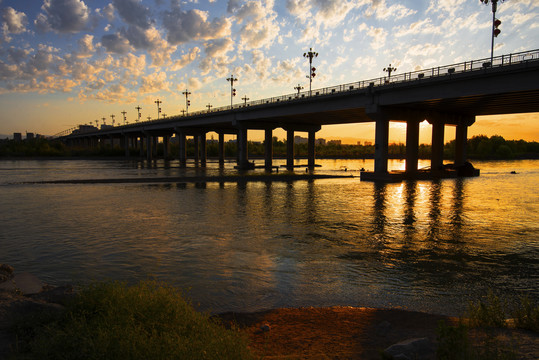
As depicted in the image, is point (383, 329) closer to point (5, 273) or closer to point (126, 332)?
point (126, 332)

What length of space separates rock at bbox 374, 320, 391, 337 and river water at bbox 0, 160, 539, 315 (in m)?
1.28

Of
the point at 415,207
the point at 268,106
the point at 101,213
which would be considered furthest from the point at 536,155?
the point at 101,213

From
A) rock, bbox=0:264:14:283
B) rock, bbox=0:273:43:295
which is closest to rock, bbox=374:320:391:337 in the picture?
rock, bbox=0:273:43:295

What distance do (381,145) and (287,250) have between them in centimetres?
4046

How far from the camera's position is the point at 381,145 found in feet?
163

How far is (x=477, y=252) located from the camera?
1269 cm

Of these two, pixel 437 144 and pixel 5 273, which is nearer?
pixel 5 273

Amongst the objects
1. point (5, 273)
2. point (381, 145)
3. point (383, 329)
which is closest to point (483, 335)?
point (383, 329)

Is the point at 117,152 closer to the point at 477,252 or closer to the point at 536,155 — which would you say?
the point at 477,252

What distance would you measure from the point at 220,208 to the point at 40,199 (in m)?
14.3

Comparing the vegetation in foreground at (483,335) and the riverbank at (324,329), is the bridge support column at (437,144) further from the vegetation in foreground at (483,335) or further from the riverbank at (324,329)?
the riverbank at (324,329)

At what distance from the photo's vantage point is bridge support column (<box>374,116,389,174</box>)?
48594mm

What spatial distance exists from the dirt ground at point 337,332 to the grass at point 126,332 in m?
0.75

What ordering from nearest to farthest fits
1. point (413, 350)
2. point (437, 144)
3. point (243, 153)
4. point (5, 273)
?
1. point (413, 350)
2. point (5, 273)
3. point (437, 144)
4. point (243, 153)
